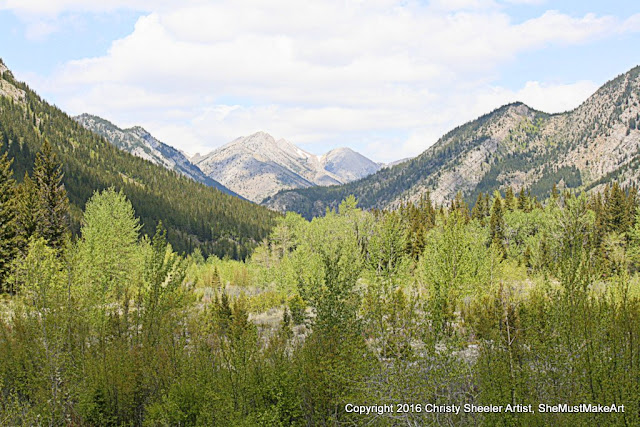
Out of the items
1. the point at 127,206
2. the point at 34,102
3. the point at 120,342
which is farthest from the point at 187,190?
the point at 120,342

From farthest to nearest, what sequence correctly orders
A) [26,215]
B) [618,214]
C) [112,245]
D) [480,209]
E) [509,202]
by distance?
1. [480,209]
2. [509,202]
3. [618,214]
4. [26,215]
5. [112,245]

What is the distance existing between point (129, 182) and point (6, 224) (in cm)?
10496

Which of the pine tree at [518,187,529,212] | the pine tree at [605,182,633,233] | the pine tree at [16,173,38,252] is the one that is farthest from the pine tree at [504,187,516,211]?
the pine tree at [16,173,38,252]

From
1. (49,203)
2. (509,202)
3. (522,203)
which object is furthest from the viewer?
(509,202)

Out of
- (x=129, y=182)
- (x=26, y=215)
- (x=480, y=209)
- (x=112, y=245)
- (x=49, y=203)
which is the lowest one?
(x=112, y=245)

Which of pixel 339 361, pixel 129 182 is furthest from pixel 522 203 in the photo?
pixel 129 182

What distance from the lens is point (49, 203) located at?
121ft

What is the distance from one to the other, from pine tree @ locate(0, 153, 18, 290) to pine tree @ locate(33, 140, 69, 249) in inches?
74.1

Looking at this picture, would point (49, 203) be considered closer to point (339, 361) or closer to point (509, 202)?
point (339, 361)

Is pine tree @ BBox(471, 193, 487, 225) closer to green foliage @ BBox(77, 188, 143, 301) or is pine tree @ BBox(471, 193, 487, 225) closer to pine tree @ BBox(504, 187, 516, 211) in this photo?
pine tree @ BBox(504, 187, 516, 211)

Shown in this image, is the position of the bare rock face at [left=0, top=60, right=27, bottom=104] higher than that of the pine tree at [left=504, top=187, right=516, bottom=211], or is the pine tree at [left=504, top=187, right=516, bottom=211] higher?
the bare rock face at [left=0, top=60, right=27, bottom=104]

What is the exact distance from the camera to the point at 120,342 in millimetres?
12352

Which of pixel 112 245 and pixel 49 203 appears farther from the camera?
pixel 49 203

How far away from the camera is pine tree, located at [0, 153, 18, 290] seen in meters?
31.3
